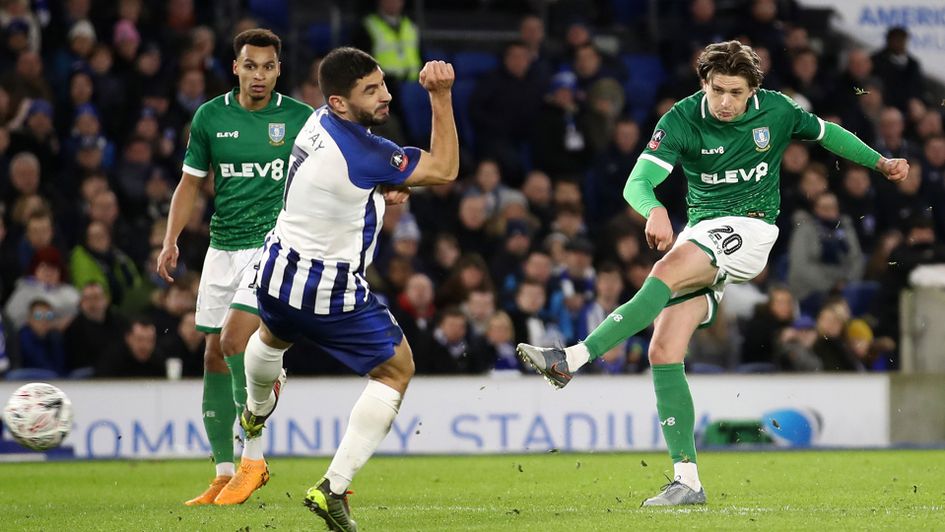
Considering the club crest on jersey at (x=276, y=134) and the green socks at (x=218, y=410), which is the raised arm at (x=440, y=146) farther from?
the green socks at (x=218, y=410)

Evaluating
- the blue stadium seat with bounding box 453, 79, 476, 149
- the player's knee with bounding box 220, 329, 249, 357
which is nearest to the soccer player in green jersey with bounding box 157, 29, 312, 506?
the player's knee with bounding box 220, 329, 249, 357

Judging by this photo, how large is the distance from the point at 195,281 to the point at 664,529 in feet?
25.7

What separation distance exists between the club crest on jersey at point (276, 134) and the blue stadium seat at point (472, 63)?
968 centimetres

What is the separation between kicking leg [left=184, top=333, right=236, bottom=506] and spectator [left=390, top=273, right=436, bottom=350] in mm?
4851

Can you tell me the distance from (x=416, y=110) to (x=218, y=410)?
28.3 feet

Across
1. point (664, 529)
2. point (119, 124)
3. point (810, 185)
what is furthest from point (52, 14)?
point (664, 529)

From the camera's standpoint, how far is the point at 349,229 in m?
7.02

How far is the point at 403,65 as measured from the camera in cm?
1689

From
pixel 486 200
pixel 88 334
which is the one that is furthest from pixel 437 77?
pixel 486 200

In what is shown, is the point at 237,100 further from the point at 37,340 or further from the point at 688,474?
the point at 37,340

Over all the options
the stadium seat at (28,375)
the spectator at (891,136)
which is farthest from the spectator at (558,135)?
the stadium seat at (28,375)

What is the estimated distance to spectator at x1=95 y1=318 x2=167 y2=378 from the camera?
1339 centimetres

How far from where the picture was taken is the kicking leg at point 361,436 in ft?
22.0

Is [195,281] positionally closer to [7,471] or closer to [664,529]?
[7,471]
